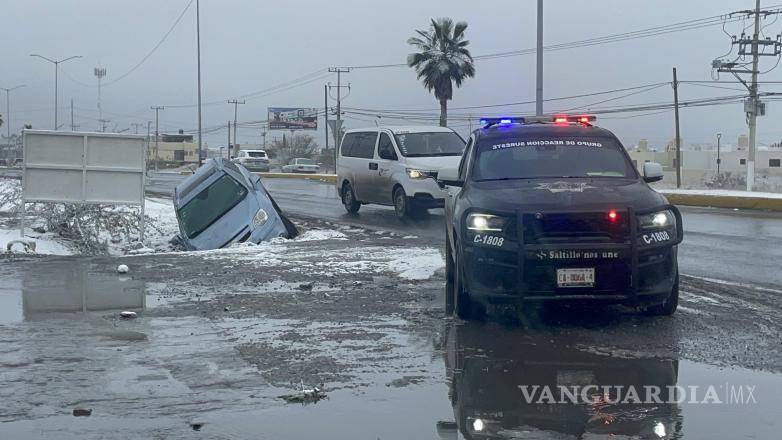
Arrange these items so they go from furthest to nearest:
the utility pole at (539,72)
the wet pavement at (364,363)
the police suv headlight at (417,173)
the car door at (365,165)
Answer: the utility pole at (539,72) < the car door at (365,165) < the police suv headlight at (417,173) < the wet pavement at (364,363)

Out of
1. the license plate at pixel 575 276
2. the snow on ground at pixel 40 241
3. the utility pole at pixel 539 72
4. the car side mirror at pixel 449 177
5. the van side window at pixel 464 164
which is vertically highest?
the utility pole at pixel 539 72

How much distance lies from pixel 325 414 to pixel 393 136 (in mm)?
14958

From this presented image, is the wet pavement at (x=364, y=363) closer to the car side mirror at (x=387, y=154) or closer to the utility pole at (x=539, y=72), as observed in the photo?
the car side mirror at (x=387, y=154)

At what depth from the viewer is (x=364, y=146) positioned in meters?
21.4

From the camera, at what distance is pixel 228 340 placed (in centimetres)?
761

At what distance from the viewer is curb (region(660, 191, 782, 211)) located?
24.1m

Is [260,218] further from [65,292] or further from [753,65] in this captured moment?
[753,65]

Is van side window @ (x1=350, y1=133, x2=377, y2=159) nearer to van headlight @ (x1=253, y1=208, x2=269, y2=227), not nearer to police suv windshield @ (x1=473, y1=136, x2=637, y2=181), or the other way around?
van headlight @ (x1=253, y1=208, x2=269, y2=227)

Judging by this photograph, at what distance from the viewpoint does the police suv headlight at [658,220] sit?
754 centimetres

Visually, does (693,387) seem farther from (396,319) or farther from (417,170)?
(417,170)

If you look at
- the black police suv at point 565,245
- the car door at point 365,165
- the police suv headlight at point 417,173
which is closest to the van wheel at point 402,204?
the police suv headlight at point 417,173

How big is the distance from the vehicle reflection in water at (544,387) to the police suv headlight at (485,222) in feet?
2.87

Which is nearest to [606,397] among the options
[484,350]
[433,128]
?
[484,350]

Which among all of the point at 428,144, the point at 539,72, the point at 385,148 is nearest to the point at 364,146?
the point at 385,148
